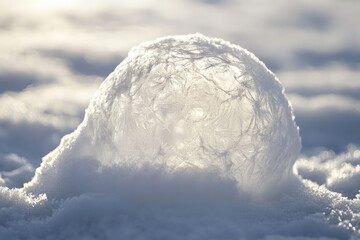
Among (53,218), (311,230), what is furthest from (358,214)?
(53,218)

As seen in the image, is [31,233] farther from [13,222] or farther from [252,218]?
[252,218]

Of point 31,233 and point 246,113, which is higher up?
point 246,113

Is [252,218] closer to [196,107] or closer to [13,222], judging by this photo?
[196,107]
